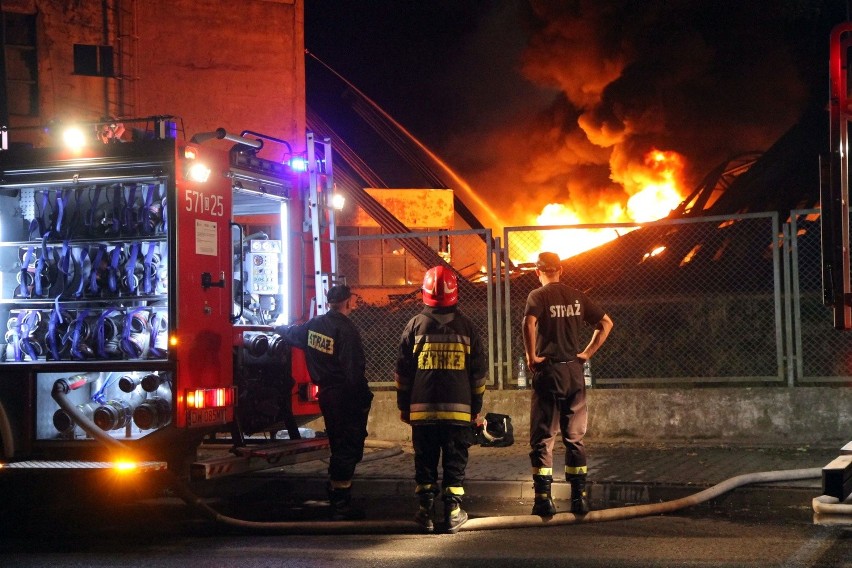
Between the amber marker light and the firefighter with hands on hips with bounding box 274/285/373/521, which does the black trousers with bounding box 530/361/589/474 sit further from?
the amber marker light

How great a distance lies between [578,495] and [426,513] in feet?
3.59

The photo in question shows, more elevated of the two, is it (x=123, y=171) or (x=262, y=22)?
(x=262, y=22)

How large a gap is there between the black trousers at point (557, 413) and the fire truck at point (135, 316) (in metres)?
1.86

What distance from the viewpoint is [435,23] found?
89.1 ft

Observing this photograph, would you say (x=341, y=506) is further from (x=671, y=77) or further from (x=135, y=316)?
(x=671, y=77)

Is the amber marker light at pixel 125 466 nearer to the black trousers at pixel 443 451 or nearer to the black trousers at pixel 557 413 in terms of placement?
the black trousers at pixel 443 451

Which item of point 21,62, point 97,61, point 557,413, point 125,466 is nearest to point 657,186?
point 97,61

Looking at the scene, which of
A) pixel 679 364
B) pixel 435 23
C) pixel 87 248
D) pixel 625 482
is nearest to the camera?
pixel 87 248

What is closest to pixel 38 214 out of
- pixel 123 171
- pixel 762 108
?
pixel 123 171

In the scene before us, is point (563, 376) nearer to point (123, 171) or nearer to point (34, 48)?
point (123, 171)

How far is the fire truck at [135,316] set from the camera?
6867mm

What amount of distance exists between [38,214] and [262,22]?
13.6 m

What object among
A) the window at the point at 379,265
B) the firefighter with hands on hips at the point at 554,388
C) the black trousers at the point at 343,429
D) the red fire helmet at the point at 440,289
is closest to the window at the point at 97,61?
the window at the point at 379,265

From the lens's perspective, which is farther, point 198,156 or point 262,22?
point 262,22
